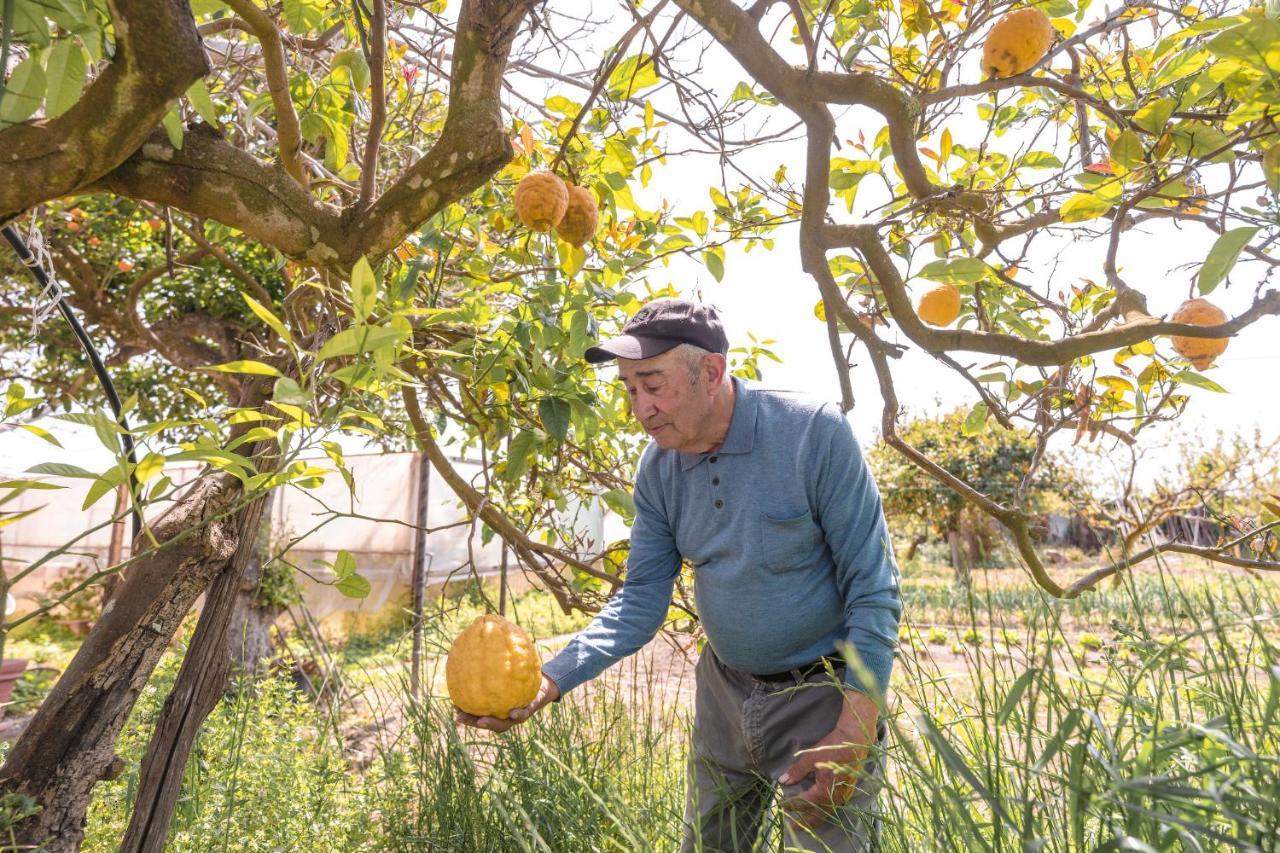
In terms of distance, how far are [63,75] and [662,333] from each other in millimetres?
1099

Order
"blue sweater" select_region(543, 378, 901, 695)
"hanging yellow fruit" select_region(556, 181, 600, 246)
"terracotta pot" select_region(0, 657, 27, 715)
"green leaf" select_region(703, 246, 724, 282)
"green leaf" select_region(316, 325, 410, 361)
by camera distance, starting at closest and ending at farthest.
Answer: "green leaf" select_region(316, 325, 410, 361) < "blue sweater" select_region(543, 378, 901, 695) < "hanging yellow fruit" select_region(556, 181, 600, 246) < "green leaf" select_region(703, 246, 724, 282) < "terracotta pot" select_region(0, 657, 27, 715)

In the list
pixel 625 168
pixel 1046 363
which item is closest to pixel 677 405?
pixel 625 168

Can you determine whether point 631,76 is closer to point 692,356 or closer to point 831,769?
point 692,356

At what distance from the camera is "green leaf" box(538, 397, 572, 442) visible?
1.59m

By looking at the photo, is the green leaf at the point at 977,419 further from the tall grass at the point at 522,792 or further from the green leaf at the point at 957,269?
the tall grass at the point at 522,792

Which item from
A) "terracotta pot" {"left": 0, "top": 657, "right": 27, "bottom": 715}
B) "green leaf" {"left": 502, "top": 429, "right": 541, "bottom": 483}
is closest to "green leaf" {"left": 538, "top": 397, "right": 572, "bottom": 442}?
"green leaf" {"left": 502, "top": 429, "right": 541, "bottom": 483}

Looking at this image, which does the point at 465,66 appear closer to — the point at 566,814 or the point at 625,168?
the point at 625,168

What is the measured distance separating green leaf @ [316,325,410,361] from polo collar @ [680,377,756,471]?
108 cm

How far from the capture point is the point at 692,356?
1735 millimetres

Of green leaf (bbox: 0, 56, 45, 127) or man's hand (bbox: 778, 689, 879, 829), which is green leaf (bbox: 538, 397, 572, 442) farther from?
green leaf (bbox: 0, 56, 45, 127)

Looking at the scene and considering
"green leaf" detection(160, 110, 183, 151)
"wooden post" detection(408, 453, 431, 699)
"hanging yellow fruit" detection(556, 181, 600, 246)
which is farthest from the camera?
"wooden post" detection(408, 453, 431, 699)

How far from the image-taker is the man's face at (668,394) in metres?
1.71

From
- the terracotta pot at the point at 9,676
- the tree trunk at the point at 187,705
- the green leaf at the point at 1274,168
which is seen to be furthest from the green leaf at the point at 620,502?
the terracotta pot at the point at 9,676

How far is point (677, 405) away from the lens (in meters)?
1.73
